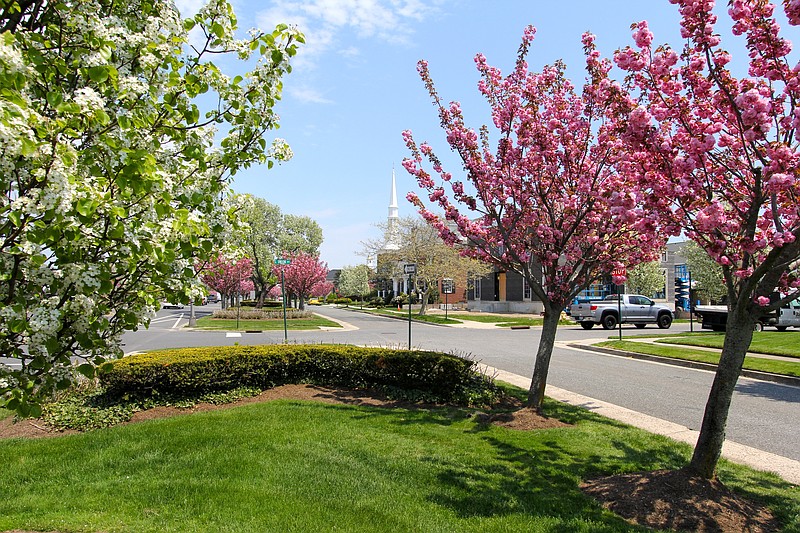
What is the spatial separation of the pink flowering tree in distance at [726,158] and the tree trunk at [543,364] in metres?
3.30

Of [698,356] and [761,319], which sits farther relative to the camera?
[761,319]

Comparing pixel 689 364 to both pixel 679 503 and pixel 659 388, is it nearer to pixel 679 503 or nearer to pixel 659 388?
pixel 659 388

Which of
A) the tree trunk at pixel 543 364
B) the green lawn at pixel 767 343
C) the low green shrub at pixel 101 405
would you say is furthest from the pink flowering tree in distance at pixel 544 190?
the green lawn at pixel 767 343

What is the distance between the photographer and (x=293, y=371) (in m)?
10.1

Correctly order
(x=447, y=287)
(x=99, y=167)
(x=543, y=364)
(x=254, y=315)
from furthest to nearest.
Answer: (x=447, y=287) → (x=254, y=315) → (x=543, y=364) → (x=99, y=167)

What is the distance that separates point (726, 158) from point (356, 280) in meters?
79.1

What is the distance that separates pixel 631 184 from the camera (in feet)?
18.9

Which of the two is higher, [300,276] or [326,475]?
[300,276]

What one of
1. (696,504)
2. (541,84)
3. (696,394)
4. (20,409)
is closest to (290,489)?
(20,409)

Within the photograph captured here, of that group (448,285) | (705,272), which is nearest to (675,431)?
(705,272)

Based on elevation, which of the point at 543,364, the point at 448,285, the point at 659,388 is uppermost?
the point at 448,285

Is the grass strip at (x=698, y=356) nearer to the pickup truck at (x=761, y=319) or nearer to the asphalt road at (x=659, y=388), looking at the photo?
the asphalt road at (x=659, y=388)

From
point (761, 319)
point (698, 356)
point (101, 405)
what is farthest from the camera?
point (761, 319)

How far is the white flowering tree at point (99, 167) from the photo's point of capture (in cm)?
232
